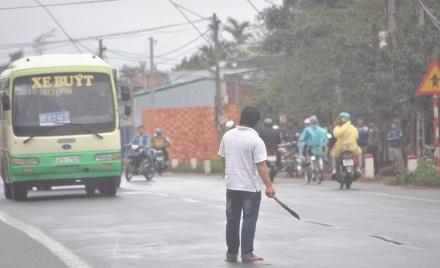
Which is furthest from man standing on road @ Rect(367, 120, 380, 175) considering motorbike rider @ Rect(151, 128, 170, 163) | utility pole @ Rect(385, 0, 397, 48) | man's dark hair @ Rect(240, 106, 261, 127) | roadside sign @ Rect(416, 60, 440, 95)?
man's dark hair @ Rect(240, 106, 261, 127)

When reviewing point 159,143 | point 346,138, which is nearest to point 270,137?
point 346,138

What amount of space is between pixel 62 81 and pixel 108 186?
2598mm

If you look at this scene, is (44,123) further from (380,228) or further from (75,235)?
(380,228)

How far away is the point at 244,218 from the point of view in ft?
38.3

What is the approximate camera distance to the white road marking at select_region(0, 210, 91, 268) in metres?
11.8

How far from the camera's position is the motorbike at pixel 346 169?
25172 millimetres

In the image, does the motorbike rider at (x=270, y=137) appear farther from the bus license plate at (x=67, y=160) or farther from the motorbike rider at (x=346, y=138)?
the bus license plate at (x=67, y=160)

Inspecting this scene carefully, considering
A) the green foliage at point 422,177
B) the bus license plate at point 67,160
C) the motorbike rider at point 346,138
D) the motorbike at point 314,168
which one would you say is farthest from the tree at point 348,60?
the bus license plate at point 67,160

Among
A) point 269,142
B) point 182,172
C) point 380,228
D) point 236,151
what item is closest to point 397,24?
point 269,142

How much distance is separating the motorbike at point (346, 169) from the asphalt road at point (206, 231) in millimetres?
1749

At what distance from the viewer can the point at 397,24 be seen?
108 feet

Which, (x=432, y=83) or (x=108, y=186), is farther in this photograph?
(x=432, y=83)

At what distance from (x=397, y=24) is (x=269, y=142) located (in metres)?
6.00

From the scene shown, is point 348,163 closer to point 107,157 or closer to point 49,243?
point 107,157
